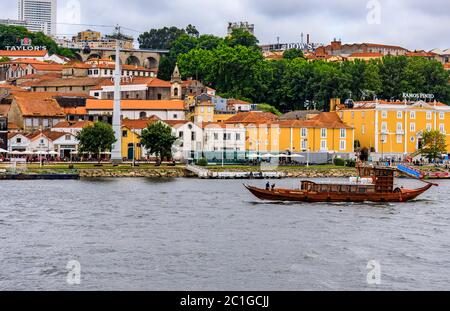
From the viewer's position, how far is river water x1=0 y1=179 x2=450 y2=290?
1253 inches

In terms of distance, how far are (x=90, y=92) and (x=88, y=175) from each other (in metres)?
38.9

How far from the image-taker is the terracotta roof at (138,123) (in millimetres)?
91562

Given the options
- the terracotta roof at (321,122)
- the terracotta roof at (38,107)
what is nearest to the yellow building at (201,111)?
the terracotta roof at (321,122)

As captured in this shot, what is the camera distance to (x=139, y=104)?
10281 centimetres

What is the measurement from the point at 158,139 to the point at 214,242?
45.4 m

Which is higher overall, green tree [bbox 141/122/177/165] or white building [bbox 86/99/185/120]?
white building [bbox 86/99/185/120]

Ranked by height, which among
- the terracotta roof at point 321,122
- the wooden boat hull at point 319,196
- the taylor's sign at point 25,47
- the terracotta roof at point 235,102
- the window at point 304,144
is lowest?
the wooden boat hull at point 319,196

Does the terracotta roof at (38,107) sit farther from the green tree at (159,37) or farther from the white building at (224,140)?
the green tree at (159,37)

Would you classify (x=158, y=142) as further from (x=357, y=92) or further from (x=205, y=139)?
(x=357, y=92)

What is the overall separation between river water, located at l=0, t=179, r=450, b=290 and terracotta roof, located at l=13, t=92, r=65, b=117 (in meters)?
37.1

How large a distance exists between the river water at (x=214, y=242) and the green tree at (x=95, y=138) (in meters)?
22.2

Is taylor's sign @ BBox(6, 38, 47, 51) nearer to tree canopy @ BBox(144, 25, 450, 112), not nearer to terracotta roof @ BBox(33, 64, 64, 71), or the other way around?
terracotta roof @ BBox(33, 64, 64, 71)

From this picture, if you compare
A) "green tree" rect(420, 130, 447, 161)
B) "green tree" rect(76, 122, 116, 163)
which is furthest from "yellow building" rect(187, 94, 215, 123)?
"green tree" rect(420, 130, 447, 161)

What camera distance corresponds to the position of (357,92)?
12162 cm
